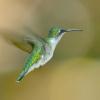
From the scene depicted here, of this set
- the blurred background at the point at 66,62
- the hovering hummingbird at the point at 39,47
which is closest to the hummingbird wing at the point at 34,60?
the hovering hummingbird at the point at 39,47

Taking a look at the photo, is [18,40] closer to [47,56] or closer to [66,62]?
[47,56]

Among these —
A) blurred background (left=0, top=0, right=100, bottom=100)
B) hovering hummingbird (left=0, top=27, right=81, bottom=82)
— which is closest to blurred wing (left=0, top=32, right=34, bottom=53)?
hovering hummingbird (left=0, top=27, right=81, bottom=82)

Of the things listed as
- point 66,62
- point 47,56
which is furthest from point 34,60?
point 66,62

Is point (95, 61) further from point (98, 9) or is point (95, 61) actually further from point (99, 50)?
point (98, 9)

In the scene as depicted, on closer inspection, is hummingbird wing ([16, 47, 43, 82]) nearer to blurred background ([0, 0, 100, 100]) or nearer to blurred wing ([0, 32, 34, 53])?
blurred wing ([0, 32, 34, 53])

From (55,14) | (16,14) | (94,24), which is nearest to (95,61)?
(94,24)

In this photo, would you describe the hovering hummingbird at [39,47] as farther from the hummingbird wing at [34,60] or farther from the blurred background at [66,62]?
the blurred background at [66,62]
